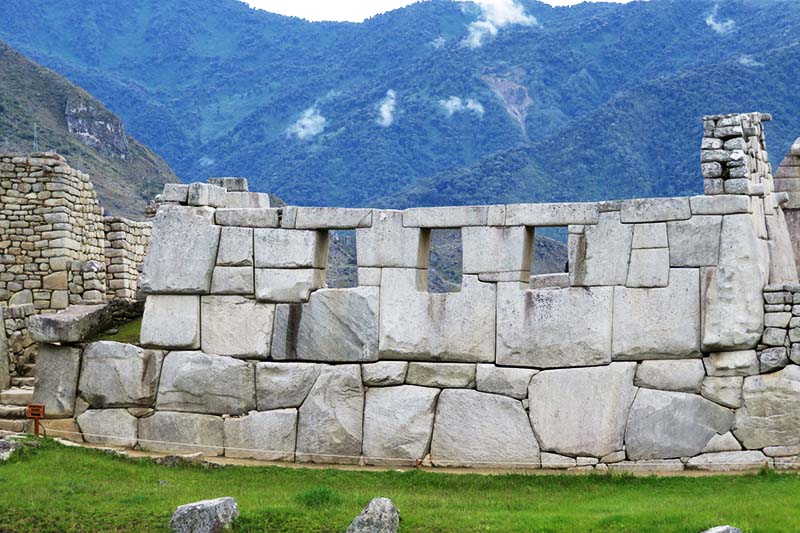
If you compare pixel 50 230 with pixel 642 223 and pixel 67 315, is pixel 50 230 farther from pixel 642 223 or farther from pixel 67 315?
pixel 642 223

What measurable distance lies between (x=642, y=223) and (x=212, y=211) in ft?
17.2

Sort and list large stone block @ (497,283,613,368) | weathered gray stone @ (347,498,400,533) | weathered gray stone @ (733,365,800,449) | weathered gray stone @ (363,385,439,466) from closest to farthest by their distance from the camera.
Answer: weathered gray stone @ (347,498,400,533)
weathered gray stone @ (733,365,800,449)
large stone block @ (497,283,613,368)
weathered gray stone @ (363,385,439,466)

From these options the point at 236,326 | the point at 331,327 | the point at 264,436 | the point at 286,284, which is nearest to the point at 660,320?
the point at 331,327

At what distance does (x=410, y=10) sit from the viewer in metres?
105

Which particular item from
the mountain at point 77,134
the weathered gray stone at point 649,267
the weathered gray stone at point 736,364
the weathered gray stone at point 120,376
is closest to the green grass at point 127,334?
the weathered gray stone at point 120,376

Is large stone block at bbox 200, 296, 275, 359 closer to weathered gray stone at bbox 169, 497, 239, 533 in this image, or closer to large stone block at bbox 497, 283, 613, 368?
large stone block at bbox 497, 283, 613, 368

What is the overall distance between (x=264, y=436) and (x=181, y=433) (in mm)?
1094

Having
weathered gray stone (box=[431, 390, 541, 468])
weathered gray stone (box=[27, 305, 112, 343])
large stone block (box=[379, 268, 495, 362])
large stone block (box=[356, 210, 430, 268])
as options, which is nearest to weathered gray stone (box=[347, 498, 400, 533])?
weathered gray stone (box=[431, 390, 541, 468])

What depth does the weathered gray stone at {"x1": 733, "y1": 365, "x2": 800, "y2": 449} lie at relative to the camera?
13.7m

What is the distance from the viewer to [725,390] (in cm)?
1402

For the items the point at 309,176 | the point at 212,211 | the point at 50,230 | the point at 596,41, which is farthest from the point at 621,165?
A: the point at 212,211

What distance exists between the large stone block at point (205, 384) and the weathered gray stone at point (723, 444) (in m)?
5.34

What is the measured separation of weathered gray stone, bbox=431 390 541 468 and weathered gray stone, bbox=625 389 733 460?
1143 mm

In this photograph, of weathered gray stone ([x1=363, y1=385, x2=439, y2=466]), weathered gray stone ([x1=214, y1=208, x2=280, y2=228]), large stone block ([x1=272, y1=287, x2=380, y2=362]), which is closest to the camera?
weathered gray stone ([x1=363, y1=385, x2=439, y2=466])
